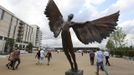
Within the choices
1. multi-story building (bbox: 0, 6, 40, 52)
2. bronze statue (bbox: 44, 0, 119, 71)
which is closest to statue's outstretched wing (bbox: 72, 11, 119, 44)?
bronze statue (bbox: 44, 0, 119, 71)

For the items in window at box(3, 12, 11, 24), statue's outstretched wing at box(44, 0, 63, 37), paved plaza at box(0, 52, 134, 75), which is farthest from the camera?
window at box(3, 12, 11, 24)

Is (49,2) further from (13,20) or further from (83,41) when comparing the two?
(13,20)

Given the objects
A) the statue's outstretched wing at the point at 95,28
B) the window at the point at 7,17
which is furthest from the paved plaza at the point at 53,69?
the window at the point at 7,17

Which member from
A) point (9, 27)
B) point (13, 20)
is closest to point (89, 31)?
point (9, 27)

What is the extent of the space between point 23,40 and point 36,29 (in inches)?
1173

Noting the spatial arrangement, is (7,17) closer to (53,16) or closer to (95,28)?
(53,16)

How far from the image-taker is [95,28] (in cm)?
673

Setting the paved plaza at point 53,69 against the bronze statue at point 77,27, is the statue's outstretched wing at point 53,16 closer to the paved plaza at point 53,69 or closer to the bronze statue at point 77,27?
the bronze statue at point 77,27

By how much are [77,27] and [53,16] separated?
961 millimetres

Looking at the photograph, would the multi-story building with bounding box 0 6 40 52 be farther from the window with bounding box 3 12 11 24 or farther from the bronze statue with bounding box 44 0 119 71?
the bronze statue with bounding box 44 0 119 71

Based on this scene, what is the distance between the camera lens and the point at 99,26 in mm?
6668

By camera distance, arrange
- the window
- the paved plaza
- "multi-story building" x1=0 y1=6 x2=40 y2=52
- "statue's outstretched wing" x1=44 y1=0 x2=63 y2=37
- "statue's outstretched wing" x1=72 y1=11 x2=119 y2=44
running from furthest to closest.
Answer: the window < "multi-story building" x1=0 y1=6 x2=40 y2=52 < the paved plaza < "statue's outstretched wing" x1=44 y1=0 x2=63 y2=37 < "statue's outstretched wing" x1=72 y1=11 x2=119 y2=44

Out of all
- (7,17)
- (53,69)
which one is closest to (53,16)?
(53,69)

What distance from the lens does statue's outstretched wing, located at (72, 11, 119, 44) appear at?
6.42 m
